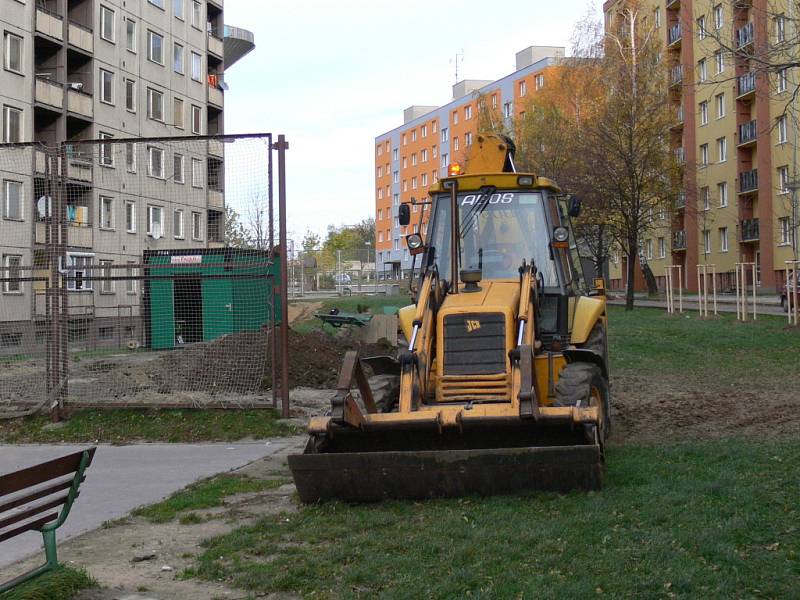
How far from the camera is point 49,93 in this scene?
38438 millimetres

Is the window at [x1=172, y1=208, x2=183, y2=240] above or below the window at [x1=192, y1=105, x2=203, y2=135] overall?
below

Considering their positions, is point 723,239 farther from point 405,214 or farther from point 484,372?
point 484,372

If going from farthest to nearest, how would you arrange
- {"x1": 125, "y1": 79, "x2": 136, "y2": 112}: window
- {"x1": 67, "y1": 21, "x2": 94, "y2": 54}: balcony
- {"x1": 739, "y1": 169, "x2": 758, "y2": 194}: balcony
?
{"x1": 739, "y1": 169, "x2": 758, "y2": 194}: balcony → {"x1": 125, "y1": 79, "x2": 136, "y2": 112}: window → {"x1": 67, "y1": 21, "x2": 94, "y2": 54}: balcony

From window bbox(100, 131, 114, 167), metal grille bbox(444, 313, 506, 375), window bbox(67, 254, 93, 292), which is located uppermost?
window bbox(100, 131, 114, 167)

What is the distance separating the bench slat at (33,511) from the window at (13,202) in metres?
8.99

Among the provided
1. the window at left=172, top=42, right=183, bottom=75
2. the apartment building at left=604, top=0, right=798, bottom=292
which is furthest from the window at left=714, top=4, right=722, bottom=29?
the window at left=172, top=42, right=183, bottom=75

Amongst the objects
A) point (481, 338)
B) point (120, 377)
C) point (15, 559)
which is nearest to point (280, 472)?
point (481, 338)

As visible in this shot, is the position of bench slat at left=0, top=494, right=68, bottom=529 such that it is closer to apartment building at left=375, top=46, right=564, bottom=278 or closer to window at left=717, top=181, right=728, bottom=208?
window at left=717, top=181, right=728, bottom=208

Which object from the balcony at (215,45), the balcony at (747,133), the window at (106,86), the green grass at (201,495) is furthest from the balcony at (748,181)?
the green grass at (201,495)

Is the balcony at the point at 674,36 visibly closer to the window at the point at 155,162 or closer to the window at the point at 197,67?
the window at the point at 197,67

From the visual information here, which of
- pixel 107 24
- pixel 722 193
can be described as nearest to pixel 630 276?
pixel 722 193

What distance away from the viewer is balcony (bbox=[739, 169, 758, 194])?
4977cm

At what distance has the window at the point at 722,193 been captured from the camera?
53.8 m

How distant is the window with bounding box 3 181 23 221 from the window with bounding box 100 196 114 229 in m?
1.22
